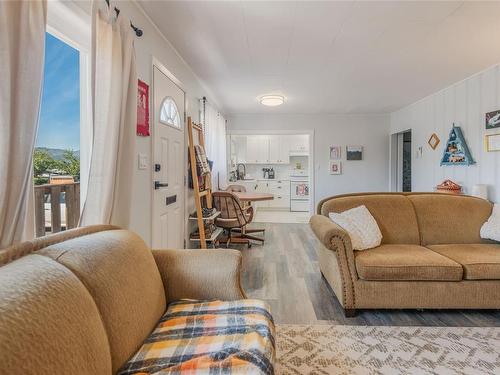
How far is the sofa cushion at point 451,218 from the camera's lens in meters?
2.87

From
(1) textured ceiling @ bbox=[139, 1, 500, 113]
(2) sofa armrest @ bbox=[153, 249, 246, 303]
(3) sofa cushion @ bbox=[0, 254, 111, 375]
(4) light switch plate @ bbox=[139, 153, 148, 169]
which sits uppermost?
(1) textured ceiling @ bbox=[139, 1, 500, 113]

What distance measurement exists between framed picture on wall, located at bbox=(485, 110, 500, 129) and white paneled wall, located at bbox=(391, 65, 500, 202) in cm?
6

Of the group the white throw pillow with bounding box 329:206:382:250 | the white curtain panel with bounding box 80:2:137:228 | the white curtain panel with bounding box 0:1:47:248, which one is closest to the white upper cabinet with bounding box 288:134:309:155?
the white throw pillow with bounding box 329:206:382:250

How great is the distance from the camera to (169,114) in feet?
10.3

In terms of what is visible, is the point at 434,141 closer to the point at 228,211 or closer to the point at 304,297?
the point at 228,211

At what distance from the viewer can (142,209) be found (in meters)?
2.49

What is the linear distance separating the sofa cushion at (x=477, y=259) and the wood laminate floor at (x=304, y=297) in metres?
0.35

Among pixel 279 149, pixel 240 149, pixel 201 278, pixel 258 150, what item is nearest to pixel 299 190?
pixel 279 149

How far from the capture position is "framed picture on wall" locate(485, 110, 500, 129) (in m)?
3.51

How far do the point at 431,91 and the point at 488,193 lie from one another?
1925 mm

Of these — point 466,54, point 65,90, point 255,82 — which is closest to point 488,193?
point 466,54

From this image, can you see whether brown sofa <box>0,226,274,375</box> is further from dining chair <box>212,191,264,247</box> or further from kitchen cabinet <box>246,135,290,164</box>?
kitchen cabinet <box>246,135,290,164</box>

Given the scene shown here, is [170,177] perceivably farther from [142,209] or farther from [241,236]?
[241,236]

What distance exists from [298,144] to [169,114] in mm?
5993
